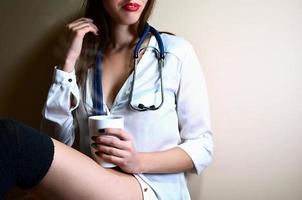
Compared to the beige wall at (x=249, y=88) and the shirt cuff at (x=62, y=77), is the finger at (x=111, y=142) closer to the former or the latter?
the shirt cuff at (x=62, y=77)

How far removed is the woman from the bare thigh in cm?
10

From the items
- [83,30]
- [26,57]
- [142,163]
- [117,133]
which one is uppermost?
[83,30]

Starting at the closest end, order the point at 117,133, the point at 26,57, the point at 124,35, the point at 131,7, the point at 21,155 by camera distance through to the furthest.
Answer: the point at 21,155 < the point at 117,133 < the point at 131,7 < the point at 124,35 < the point at 26,57

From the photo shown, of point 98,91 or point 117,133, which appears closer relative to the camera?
point 117,133

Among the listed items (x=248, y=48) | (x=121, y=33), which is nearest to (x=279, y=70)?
(x=248, y=48)

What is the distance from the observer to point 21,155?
0.68m

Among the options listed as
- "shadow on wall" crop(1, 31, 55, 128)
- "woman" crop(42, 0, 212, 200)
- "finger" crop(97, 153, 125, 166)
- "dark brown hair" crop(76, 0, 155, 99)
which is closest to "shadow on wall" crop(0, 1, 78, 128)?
"shadow on wall" crop(1, 31, 55, 128)

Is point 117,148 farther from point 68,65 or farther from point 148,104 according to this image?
point 68,65

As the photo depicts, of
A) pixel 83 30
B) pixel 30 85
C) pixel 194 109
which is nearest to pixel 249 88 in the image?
pixel 194 109

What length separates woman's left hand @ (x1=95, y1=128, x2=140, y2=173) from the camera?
31.5 inches

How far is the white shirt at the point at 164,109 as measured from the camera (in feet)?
3.14

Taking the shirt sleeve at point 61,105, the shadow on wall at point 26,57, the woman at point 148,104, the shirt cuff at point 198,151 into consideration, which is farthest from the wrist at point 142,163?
the shadow on wall at point 26,57

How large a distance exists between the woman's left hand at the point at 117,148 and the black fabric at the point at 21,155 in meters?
0.13

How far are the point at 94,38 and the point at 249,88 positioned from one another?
534 mm
